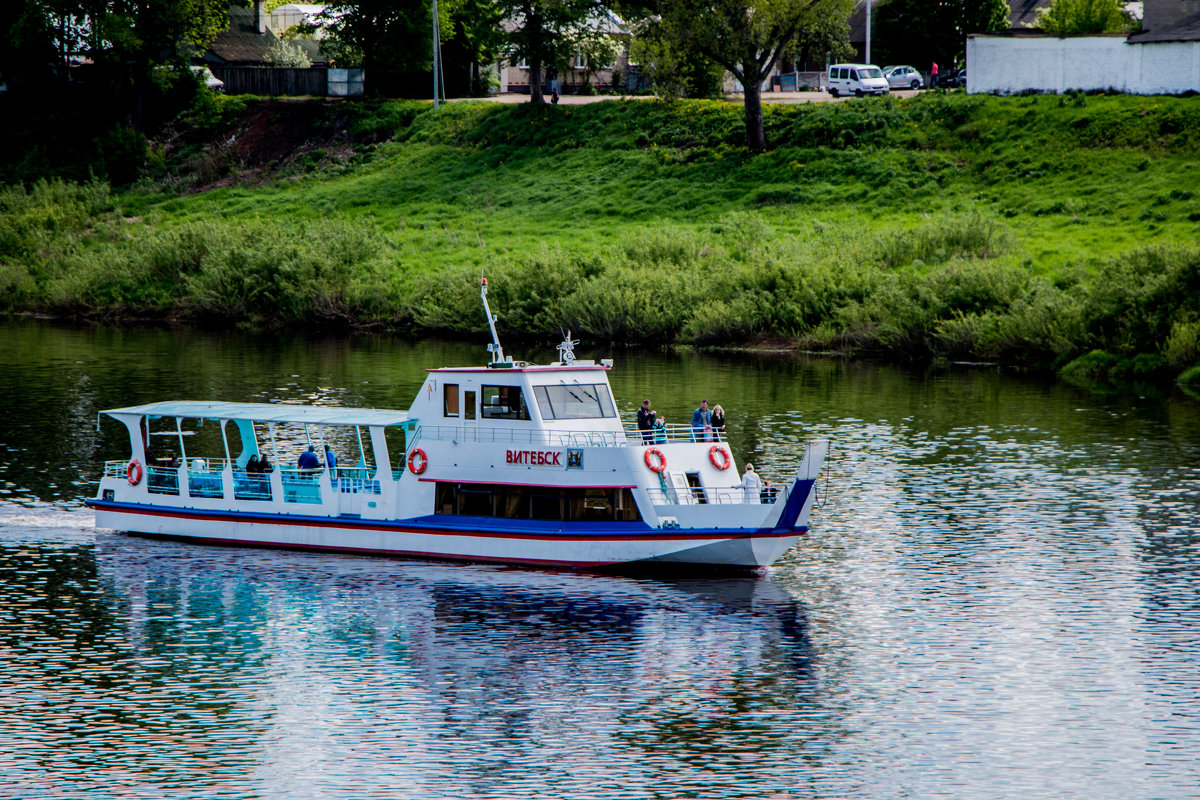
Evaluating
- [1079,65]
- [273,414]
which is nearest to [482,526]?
[273,414]

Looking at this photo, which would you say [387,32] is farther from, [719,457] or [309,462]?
[719,457]

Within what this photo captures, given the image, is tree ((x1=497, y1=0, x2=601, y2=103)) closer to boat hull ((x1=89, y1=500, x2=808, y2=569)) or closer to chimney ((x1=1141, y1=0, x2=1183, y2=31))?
chimney ((x1=1141, y1=0, x2=1183, y2=31))

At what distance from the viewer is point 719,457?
37.8 metres

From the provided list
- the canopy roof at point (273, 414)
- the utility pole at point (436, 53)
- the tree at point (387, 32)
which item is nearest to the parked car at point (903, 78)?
the utility pole at point (436, 53)

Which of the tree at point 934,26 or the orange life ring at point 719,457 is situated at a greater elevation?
the tree at point 934,26

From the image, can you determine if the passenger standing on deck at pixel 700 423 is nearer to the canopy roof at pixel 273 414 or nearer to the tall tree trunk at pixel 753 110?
the canopy roof at pixel 273 414

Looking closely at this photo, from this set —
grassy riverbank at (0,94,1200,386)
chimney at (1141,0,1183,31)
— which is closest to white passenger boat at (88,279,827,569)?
grassy riverbank at (0,94,1200,386)

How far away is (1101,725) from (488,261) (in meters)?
67.0

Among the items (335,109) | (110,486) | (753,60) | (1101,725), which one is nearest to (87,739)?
(110,486)

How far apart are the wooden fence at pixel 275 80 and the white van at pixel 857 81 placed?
43.8m

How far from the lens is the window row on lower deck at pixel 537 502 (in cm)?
3712

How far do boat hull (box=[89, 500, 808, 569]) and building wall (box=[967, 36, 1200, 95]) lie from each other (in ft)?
230

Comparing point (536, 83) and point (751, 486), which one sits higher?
point (536, 83)

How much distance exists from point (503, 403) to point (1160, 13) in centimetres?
7634
